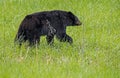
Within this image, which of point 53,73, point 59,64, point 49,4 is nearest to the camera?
point 53,73

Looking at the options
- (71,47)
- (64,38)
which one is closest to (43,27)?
Answer: (64,38)

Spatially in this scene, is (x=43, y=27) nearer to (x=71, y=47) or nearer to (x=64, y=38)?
(x=64, y=38)

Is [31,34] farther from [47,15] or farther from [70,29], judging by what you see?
[70,29]

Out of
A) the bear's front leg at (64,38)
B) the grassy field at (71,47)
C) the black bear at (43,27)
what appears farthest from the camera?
the bear's front leg at (64,38)

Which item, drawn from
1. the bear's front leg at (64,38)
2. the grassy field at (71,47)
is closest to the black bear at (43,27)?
the bear's front leg at (64,38)

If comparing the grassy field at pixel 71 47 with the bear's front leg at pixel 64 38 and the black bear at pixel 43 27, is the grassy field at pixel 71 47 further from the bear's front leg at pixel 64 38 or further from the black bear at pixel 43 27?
the black bear at pixel 43 27

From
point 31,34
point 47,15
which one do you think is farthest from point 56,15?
point 31,34

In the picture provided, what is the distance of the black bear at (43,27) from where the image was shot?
11.4 meters

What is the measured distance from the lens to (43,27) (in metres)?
11.7

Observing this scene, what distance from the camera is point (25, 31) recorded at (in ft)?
37.5

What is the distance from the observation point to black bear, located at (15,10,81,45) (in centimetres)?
1144

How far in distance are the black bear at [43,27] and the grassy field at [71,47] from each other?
0.25m

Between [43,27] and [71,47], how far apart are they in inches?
33.5

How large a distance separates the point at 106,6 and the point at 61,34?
5.20 metres
